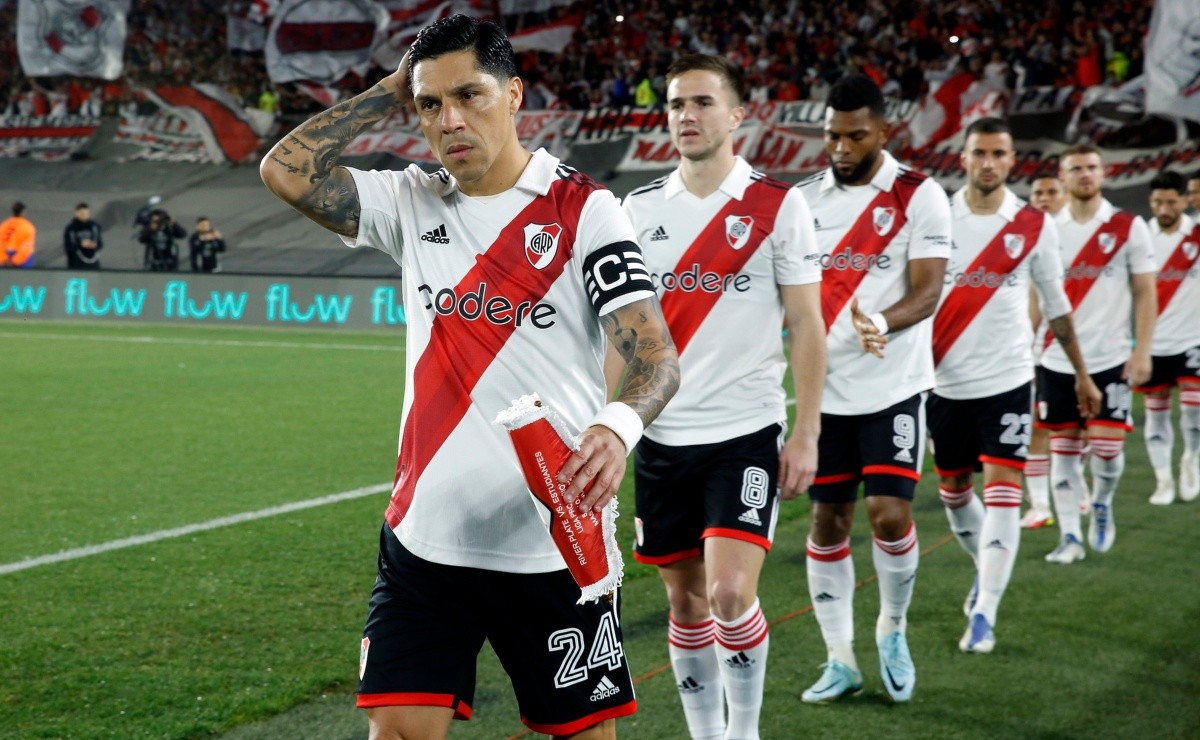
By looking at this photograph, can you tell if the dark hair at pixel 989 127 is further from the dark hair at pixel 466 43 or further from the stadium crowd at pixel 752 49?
the stadium crowd at pixel 752 49

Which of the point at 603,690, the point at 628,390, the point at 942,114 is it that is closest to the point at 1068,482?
the point at 603,690

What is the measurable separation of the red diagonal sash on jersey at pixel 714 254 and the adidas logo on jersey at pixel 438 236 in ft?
4.90

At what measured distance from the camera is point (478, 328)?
9.00 feet

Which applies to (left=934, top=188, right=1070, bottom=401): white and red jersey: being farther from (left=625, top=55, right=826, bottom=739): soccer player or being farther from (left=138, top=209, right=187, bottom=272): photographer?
(left=138, top=209, right=187, bottom=272): photographer

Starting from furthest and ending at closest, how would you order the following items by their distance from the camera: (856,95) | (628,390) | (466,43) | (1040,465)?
1. (1040,465)
2. (856,95)
3. (466,43)
4. (628,390)

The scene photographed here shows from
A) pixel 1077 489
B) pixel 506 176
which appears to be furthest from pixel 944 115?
pixel 506 176

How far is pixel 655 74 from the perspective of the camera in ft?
95.1

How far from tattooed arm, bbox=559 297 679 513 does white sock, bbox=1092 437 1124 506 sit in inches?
229

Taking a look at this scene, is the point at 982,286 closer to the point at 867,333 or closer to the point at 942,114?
the point at 867,333

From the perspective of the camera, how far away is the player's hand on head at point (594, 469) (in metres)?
2.19

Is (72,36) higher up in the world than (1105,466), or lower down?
higher up

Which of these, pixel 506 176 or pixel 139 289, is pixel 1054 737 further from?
pixel 139 289

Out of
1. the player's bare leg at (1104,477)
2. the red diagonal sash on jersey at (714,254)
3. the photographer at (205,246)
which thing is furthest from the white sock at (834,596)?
the photographer at (205,246)

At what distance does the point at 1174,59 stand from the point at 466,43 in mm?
19195
